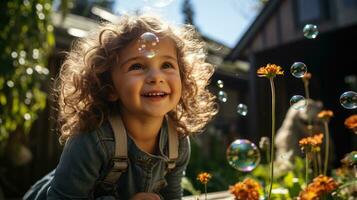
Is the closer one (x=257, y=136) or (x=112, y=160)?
(x=112, y=160)

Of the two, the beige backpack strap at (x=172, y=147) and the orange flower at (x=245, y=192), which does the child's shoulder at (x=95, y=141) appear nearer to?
the beige backpack strap at (x=172, y=147)

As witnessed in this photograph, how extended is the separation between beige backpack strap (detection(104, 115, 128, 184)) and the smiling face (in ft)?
0.34

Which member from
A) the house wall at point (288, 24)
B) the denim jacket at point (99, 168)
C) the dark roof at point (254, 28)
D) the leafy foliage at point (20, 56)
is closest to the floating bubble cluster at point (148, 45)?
the denim jacket at point (99, 168)

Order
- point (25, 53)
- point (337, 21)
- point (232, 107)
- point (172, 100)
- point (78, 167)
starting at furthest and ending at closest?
1. point (232, 107)
2. point (337, 21)
3. point (25, 53)
4. point (172, 100)
5. point (78, 167)

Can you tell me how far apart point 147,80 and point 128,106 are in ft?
0.63

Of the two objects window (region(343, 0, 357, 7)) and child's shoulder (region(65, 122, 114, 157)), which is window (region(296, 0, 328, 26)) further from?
child's shoulder (region(65, 122, 114, 157))

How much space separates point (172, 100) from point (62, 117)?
69cm

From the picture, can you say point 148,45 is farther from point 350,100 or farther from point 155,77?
point 350,100

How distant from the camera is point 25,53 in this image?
13.0 feet

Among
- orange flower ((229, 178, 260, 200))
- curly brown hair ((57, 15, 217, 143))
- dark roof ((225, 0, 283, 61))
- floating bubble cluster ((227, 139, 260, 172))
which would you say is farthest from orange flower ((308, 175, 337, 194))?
dark roof ((225, 0, 283, 61))

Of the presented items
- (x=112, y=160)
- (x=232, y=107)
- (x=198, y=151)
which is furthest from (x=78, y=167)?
(x=232, y=107)

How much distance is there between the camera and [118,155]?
1674mm

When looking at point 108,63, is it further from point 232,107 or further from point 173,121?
point 232,107

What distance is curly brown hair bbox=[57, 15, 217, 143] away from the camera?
1.80 metres
